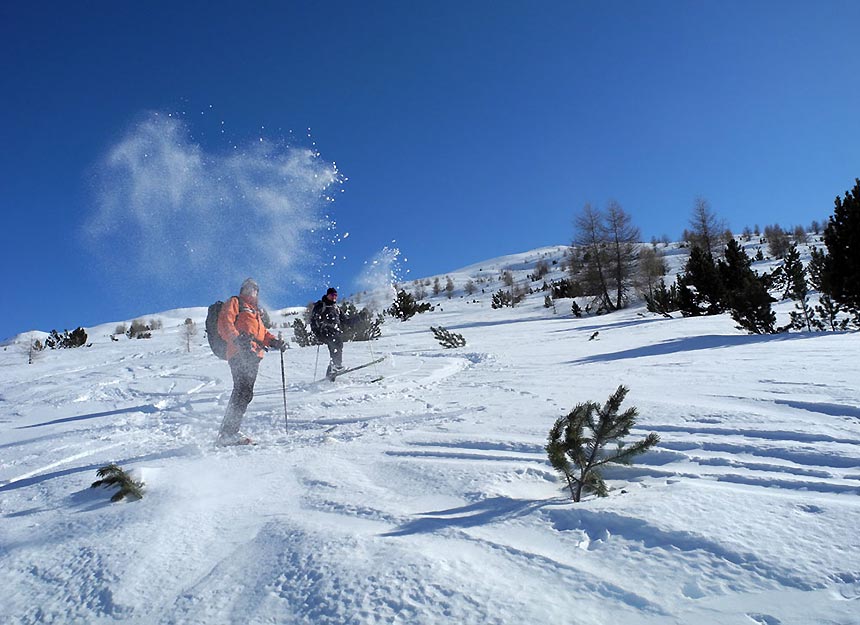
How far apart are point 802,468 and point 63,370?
603 inches

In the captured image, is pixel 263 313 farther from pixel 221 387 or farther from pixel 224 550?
pixel 224 550

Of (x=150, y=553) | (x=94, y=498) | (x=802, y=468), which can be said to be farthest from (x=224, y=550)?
(x=802, y=468)

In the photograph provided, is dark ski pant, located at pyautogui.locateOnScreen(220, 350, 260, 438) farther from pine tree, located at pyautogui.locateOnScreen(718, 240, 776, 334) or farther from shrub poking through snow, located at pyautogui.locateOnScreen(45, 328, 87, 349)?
shrub poking through snow, located at pyautogui.locateOnScreen(45, 328, 87, 349)

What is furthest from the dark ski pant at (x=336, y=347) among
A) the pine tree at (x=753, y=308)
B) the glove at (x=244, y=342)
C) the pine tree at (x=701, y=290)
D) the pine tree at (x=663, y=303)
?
the pine tree at (x=663, y=303)

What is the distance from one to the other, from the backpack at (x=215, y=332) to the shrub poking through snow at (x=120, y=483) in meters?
2.32

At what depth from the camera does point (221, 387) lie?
8.16m

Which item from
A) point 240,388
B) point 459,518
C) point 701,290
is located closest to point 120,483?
point 459,518

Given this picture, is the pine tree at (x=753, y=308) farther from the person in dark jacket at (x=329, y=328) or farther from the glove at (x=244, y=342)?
the glove at (x=244, y=342)

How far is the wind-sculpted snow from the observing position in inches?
57.4

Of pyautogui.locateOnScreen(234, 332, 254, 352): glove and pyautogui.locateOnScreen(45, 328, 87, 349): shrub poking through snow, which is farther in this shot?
pyautogui.locateOnScreen(45, 328, 87, 349): shrub poking through snow

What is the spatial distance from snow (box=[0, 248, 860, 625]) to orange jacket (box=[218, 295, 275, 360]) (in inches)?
36.5

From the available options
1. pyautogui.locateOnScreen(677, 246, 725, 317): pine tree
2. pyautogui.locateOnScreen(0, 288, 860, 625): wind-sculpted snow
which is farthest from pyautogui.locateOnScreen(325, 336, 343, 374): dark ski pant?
pyautogui.locateOnScreen(677, 246, 725, 317): pine tree

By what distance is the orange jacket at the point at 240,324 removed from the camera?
510cm

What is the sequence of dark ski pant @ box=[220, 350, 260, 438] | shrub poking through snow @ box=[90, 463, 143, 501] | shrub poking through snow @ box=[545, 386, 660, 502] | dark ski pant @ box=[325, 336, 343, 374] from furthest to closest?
dark ski pant @ box=[325, 336, 343, 374], dark ski pant @ box=[220, 350, 260, 438], shrub poking through snow @ box=[90, 463, 143, 501], shrub poking through snow @ box=[545, 386, 660, 502]
